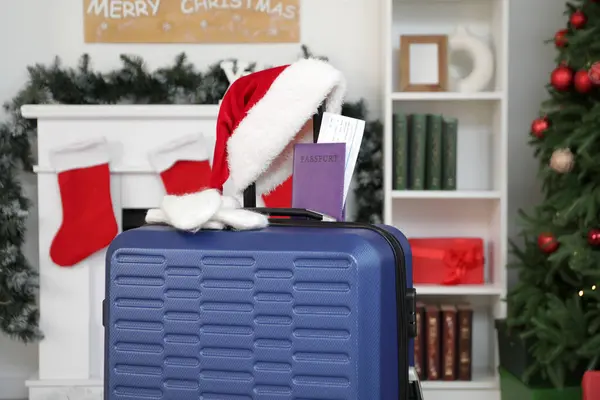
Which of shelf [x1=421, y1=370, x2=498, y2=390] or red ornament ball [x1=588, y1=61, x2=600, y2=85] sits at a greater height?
red ornament ball [x1=588, y1=61, x2=600, y2=85]

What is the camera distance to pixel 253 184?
1629 mm

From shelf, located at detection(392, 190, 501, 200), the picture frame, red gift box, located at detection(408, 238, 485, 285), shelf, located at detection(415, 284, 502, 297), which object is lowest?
shelf, located at detection(415, 284, 502, 297)

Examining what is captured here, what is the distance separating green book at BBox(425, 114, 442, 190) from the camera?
121 inches

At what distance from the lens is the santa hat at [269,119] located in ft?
5.20

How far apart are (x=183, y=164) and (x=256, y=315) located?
6.53ft

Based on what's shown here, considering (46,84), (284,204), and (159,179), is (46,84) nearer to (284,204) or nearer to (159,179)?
(159,179)

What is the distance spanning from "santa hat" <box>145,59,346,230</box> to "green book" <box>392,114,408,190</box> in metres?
1.43

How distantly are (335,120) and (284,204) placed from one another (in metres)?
0.93

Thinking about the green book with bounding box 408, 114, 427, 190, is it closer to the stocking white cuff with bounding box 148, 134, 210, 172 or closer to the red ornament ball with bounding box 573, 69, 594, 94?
the red ornament ball with bounding box 573, 69, 594, 94

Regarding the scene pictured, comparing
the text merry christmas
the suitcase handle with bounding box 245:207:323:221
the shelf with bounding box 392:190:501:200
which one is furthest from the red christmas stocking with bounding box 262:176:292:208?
the text merry christmas

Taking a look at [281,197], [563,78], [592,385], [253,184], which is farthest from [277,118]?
[563,78]

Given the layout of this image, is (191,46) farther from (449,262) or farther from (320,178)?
(320,178)

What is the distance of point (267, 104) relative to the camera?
5.28ft

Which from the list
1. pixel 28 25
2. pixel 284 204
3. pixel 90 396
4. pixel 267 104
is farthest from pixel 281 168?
pixel 28 25
